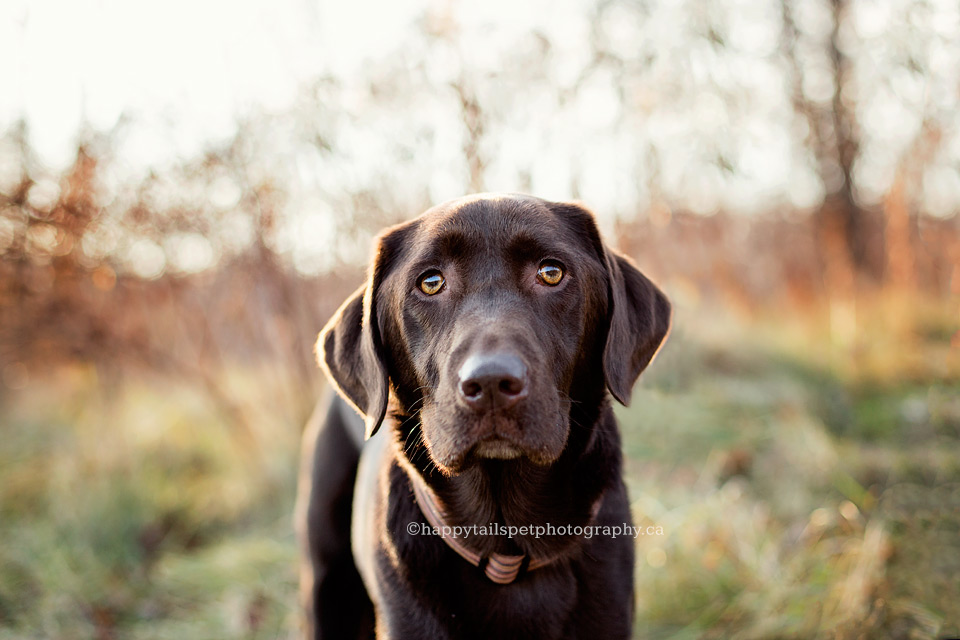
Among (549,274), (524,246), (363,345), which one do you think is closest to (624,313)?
(549,274)

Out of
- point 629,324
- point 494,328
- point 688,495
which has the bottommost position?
point 688,495

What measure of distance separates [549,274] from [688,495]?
2.70 m

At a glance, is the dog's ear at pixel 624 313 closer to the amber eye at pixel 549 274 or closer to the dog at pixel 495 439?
the dog at pixel 495 439

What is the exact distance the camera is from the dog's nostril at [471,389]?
1739mm

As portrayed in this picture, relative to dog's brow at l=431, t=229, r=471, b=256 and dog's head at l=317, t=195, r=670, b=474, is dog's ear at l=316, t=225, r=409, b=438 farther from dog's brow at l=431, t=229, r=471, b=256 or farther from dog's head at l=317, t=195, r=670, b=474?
dog's brow at l=431, t=229, r=471, b=256

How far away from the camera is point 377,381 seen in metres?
2.21

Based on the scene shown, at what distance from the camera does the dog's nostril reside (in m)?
1.74

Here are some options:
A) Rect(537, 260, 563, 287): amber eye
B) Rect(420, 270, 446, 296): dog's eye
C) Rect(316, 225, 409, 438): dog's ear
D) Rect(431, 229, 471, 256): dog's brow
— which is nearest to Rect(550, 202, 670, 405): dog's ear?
Rect(537, 260, 563, 287): amber eye

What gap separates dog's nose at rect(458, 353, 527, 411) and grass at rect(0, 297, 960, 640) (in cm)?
197

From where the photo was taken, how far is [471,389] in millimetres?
1757

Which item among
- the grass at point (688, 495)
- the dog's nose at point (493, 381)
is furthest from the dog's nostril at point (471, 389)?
the grass at point (688, 495)

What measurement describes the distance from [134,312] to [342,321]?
14.3 ft

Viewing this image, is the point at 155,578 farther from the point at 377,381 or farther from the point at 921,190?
the point at 921,190

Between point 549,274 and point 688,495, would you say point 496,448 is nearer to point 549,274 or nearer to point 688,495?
point 549,274
